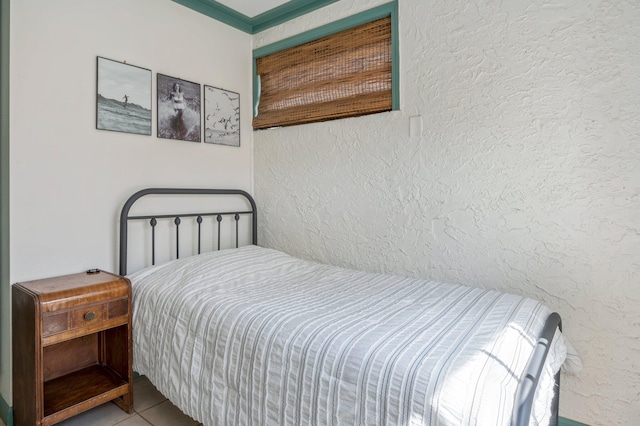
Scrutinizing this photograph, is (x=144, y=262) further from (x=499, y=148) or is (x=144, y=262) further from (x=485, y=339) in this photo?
(x=499, y=148)

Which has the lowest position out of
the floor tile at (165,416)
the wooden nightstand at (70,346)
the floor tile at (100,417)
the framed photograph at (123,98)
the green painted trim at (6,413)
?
the floor tile at (165,416)

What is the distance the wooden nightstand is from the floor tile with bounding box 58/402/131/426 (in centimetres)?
4

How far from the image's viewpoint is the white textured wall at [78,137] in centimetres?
177

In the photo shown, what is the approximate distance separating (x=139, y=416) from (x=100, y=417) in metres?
0.19

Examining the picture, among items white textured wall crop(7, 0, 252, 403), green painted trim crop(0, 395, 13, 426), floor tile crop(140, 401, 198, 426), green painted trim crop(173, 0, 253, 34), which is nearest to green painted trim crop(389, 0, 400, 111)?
green painted trim crop(173, 0, 253, 34)

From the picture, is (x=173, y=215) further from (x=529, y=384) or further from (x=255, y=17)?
(x=529, y=384)

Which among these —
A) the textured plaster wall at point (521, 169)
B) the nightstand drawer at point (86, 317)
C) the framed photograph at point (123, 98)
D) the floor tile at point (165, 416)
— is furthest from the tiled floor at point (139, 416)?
the framed photograph at point (123, 98)

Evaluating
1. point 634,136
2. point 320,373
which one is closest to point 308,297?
point 320,373

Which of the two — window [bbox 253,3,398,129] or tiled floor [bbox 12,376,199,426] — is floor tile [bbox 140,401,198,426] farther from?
window [bbox 253,3,398,129]

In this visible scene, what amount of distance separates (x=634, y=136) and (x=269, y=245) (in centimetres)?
226

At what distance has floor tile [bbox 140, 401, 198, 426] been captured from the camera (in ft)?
6.00

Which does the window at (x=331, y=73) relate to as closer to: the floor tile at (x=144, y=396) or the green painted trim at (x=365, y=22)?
the green painted trim at (x=365, y=22)

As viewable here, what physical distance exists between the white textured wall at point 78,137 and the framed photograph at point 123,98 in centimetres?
4

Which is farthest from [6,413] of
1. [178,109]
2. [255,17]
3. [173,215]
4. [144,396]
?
[255,17]
